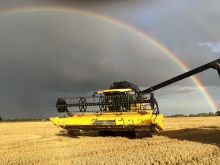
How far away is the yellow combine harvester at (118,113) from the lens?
17.1 meters

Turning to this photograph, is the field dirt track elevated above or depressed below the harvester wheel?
below

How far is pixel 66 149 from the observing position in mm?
13461

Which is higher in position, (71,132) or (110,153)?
(71,132)

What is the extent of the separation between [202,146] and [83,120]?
21.6ft

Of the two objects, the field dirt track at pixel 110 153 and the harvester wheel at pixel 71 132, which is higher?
the harvester wheel at pixel 71 132

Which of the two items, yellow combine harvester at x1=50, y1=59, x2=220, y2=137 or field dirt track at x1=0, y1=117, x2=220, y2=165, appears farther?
yellow combine harvester at x1=50, y1=59, x2=220, y2=137

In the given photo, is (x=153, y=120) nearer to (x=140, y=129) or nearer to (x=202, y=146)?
(x=140, y=129)

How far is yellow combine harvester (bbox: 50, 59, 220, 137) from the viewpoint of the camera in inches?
674

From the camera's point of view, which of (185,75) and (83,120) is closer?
(83,120)

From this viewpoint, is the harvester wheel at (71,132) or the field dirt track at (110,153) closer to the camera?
the field dirt track at (110,153)

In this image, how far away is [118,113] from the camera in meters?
18.9

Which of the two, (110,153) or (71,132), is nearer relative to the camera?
(110,153)

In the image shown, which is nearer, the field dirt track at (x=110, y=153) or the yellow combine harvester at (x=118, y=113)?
the field dirt track at (x=110, y=153)

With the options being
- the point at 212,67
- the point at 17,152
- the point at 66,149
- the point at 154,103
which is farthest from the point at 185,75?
the point at 17,152
